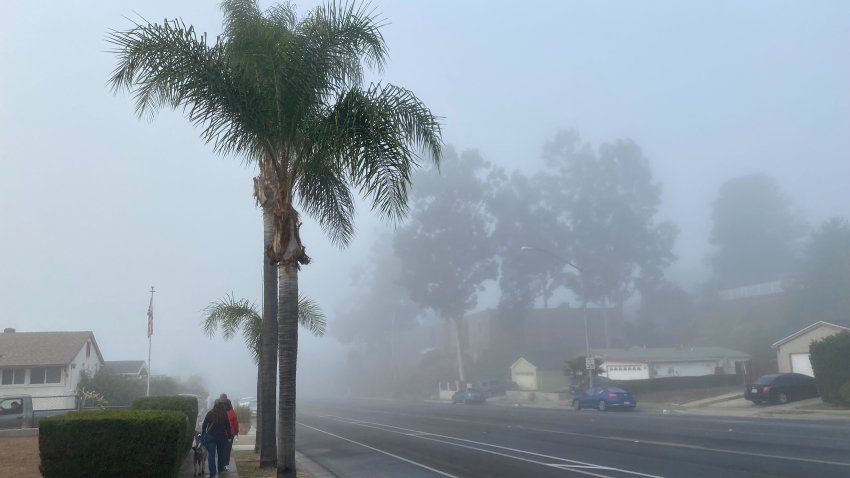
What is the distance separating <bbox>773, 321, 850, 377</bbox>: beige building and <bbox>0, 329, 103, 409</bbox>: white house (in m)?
40.1

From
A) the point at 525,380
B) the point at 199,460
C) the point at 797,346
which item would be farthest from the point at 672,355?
the point at 199,460

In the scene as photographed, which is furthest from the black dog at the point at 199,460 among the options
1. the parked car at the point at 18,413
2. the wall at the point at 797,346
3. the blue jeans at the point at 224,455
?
the wall at the point at 797,346

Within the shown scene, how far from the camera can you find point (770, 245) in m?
98.5

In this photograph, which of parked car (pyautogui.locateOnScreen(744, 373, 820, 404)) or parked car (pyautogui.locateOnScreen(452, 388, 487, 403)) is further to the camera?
parked car (pyautogui.locateOnScreen(452, 388, 487, 403))

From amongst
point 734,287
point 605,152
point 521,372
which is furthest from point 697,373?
point 734,287

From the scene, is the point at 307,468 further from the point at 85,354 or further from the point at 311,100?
the point at 85,354

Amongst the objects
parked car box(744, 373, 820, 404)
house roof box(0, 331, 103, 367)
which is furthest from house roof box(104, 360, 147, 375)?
parked car box(744, 373, 820, 404)

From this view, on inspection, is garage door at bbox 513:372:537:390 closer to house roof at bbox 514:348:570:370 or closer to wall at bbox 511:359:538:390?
wall at bbox 511:359:538:390

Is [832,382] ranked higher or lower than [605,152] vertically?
lower

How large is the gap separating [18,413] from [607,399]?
29676mm

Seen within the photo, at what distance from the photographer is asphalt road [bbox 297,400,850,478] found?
1717 centimetres

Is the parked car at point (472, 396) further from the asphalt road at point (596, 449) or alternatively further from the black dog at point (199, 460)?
the black dog at point (199, 460)

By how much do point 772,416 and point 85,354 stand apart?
38.7m

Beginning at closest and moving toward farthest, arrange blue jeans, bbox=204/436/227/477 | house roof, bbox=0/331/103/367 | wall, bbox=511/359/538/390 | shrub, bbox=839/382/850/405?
blue jeans, bbox=204/436/227/477 → shrub, bbox=839/382/850/405 → house roof, bbox=0/331/103/367 → wall, bbox=511/359/538/390
